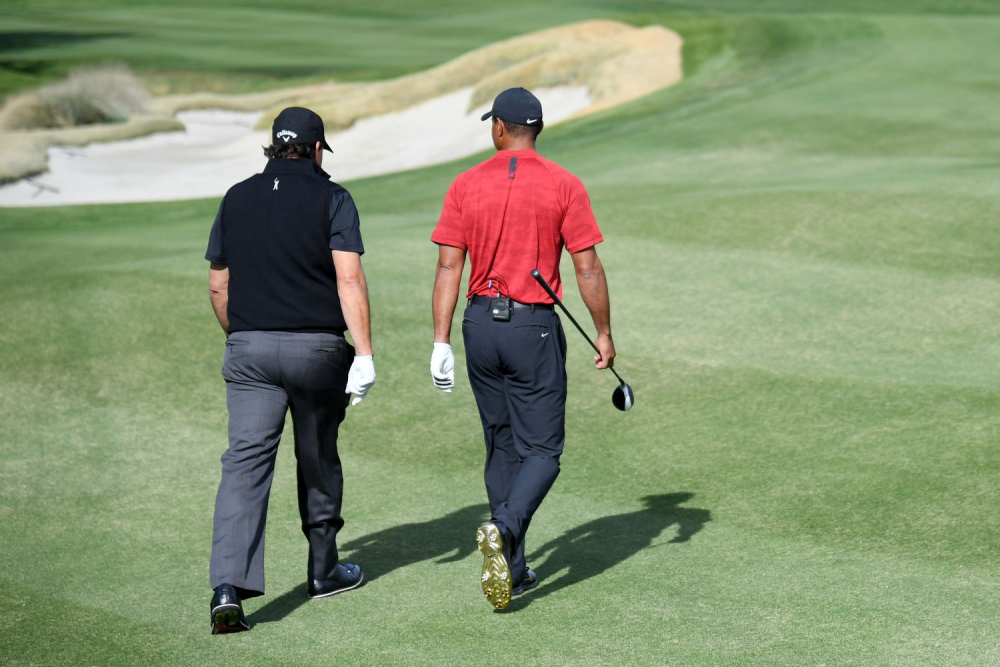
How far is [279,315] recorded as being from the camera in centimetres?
539

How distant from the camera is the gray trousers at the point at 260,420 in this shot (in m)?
5.33

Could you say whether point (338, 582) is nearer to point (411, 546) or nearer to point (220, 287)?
point (411, 546)

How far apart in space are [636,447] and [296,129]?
3.28 metres

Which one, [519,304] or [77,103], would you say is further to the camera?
[77,103]

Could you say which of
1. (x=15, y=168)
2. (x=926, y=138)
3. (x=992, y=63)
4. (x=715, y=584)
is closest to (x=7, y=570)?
(x=715, y=584)

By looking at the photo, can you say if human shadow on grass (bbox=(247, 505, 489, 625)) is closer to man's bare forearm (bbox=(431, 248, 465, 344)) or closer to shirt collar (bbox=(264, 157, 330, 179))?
man's bare forearm (bbox=(431, 248, 465, 344))

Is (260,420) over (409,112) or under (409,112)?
over

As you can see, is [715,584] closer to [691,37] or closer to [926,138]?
[926,138]

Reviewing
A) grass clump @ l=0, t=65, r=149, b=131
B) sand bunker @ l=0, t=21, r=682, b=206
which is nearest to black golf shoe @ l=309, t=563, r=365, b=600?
sand bunker @ l=0, t=21, r=682, b=206

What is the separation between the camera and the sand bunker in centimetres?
2645

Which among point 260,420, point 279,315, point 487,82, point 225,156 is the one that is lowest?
point 225,156

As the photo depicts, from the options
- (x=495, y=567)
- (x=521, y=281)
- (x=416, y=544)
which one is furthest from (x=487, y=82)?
(x=495, y=567)

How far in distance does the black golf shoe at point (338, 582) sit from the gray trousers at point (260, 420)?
0.05m

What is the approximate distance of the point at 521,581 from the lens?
18.4 ft
